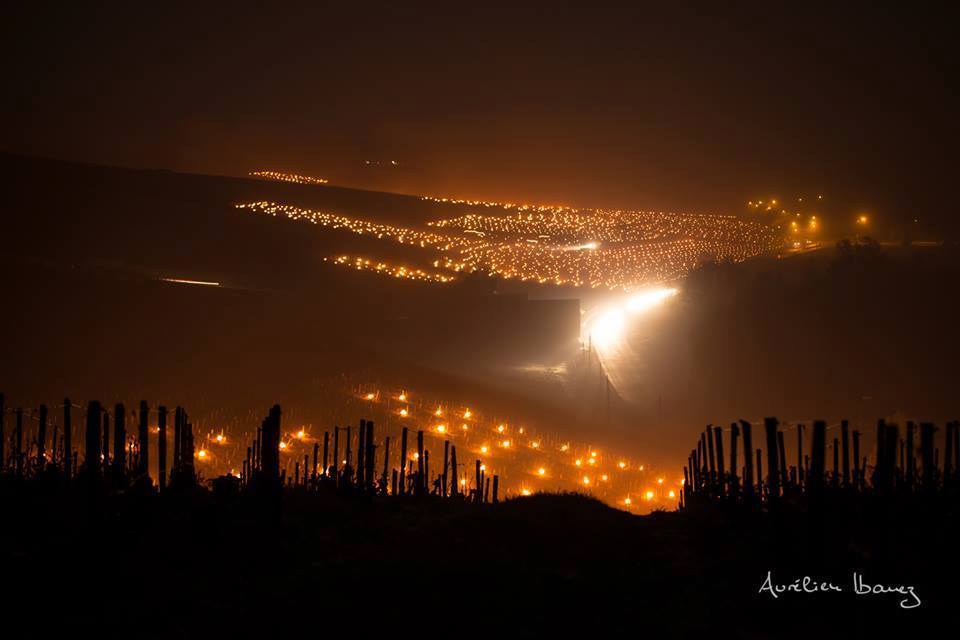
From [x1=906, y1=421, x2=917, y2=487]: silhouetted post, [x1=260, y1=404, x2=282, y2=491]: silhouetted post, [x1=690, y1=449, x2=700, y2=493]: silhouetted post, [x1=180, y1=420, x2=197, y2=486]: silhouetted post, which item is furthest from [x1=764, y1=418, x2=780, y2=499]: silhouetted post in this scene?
[x1=180, y1=420, x2=197, y2=486]: silhouetted post

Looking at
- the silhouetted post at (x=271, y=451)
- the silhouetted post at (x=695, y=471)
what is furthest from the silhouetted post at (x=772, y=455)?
the silhouetted post at (x=271, y=451)

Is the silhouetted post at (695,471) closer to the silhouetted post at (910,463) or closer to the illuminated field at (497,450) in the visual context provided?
the silhouetted post at (910,463)

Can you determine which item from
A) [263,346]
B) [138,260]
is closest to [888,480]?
[263,346]

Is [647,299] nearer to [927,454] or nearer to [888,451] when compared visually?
[927,454]

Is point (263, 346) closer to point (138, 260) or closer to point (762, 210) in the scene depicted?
point (138, 260)

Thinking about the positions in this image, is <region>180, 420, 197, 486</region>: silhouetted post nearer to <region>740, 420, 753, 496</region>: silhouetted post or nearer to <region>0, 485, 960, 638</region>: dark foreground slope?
<region>0, 485, 960, 638</region>: dark foreground slope

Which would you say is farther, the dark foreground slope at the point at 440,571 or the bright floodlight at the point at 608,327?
the bright floodlight at the point at 608,327
